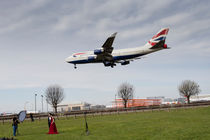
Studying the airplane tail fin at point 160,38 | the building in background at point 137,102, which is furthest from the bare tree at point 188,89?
the airplane tail fin at point 160,38

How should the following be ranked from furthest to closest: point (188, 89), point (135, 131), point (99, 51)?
point (188, 89)
point (99, 51)
point (135, 131)

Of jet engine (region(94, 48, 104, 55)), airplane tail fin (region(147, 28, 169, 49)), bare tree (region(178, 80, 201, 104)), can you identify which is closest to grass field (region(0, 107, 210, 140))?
airplane tail fin (region(147, 28, 169, 49))

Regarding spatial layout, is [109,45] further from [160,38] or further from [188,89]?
[188,89]

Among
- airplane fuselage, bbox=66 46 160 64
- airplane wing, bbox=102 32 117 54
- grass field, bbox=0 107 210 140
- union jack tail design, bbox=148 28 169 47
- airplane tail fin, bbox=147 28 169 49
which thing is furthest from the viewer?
union jack tail design, bbox=148 28 169 47

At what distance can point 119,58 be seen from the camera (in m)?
36.7

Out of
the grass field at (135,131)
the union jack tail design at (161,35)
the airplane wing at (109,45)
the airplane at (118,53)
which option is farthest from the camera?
Answer: the union jack tail design at (161,35)

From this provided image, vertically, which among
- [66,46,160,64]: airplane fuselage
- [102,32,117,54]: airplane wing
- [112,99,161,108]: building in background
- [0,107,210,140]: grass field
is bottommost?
[112,99,161,108]: building in background

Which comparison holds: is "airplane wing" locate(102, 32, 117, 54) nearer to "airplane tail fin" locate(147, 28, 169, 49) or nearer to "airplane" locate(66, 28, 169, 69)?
"airplane" locate(66, 28, 169, 69)

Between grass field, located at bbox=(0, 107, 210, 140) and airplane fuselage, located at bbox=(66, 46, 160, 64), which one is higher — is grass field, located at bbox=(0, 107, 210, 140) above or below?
below

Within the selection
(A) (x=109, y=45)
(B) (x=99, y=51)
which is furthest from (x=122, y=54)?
(B) (x=99, y=51)

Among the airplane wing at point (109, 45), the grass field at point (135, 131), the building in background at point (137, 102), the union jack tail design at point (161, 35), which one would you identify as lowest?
the building in background at point (137, 102)

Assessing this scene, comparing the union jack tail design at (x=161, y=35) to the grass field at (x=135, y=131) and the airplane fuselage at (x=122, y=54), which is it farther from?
the grass field at (x=135, y=131)

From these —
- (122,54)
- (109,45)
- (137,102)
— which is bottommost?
(137,102)

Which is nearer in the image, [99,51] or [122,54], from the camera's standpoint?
[99,51]
